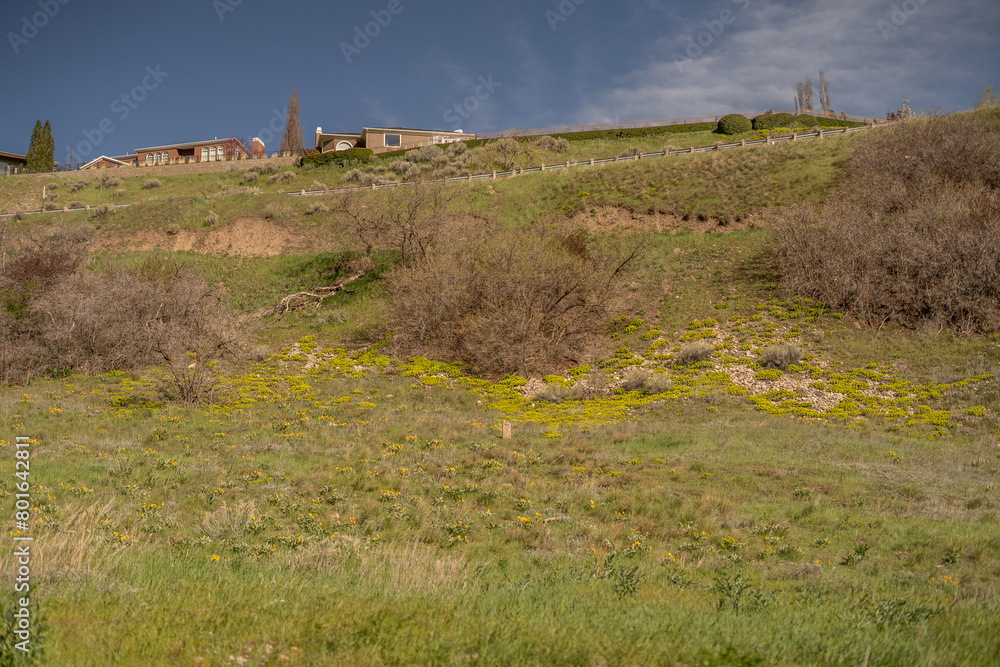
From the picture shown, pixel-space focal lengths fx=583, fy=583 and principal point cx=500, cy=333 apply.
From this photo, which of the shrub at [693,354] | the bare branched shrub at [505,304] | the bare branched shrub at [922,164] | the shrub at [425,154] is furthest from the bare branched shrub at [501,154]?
the shrub at [693,354]

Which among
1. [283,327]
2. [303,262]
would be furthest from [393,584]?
[303,262]

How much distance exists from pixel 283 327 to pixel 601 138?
1793 inches

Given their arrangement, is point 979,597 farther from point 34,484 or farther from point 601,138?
point 601,138

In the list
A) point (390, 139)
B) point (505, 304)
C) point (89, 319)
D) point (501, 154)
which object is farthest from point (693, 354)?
point (390, 139)

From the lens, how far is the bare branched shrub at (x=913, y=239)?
25.0 metres

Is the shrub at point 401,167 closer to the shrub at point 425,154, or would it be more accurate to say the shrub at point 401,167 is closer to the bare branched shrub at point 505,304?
the shrub at point 425,154

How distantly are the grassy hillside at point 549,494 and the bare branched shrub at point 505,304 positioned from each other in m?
1.20

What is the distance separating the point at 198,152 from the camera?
3290 inches

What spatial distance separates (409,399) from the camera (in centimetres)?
2283

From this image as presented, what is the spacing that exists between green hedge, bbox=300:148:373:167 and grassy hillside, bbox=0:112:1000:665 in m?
32.4

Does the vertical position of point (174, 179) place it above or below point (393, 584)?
above

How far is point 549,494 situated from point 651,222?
3040 centimetres

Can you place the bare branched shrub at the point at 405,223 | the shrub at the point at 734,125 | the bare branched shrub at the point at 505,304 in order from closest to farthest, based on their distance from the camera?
the bare branched shrub at the point at 505,304
the bare branched shrub at the point at 405,223
the shrub at the point at 734,125

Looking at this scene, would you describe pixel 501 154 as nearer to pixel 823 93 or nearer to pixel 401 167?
pixel 401 167
